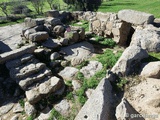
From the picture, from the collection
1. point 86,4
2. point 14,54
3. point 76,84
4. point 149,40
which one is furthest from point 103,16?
point 86,4

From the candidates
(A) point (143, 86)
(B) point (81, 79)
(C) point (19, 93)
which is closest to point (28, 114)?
(C) point (19, 93)

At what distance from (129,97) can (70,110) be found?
2.00 metres

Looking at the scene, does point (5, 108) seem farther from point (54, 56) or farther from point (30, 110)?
point (54, 56)

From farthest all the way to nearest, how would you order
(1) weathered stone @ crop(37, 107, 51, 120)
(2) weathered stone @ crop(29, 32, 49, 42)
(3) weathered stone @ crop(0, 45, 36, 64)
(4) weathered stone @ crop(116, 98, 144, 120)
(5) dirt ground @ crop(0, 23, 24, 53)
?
(5) dirt ground @ crop(0, 23, 24, 53), (2) weathered stone @ crop(29, 32, 49, 42), (3) weathered stone @ crop(0, 45, 36, 64), (1) weathered stone @ crop(37, 107, 51, 120), (4) weathered stone @ crop(116, 98, 144, 120)

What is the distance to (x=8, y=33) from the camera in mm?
14344

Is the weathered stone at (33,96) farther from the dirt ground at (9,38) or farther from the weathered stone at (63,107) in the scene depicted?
the dirt ground at (9,38)

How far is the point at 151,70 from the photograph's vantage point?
251 inches

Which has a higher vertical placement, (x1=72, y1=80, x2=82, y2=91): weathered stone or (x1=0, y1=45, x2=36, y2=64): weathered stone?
(x1=0, y1=45, x2=36, y2=64): weathered stone

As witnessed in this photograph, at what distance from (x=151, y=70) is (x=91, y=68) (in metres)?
2.74

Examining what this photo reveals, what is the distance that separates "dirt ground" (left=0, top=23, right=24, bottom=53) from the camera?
11382 mm

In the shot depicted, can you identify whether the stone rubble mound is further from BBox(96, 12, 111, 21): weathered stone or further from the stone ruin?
BBox(96, 12, 111, 21): weathered stone

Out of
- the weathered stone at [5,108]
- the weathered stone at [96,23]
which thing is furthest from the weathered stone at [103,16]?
the weathered stone at [5,108]

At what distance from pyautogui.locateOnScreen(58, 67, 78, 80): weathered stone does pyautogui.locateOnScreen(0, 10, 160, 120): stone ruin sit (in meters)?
0.01

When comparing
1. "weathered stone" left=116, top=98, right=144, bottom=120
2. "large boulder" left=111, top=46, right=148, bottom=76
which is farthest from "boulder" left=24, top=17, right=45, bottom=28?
"weathered stone" left=116, top=98, right=144, bottom=120
